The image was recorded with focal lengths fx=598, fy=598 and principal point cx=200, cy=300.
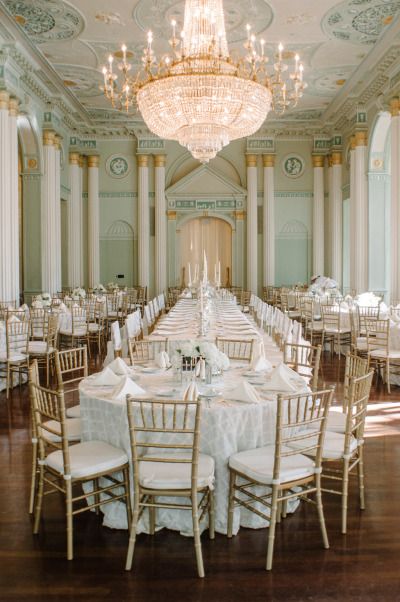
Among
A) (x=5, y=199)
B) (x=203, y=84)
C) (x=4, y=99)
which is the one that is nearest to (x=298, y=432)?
(x=203, y=84)

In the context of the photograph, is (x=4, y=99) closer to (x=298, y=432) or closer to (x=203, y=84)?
(x=203, y=84)

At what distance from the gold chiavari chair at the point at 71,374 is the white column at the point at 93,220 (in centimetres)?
979

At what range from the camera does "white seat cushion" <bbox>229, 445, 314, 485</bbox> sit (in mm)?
3494

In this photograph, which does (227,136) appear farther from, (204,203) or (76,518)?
(204,203)

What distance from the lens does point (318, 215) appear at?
61.8ft

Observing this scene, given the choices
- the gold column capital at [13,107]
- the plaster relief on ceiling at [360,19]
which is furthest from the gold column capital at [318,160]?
the gold column capital at [13,107]

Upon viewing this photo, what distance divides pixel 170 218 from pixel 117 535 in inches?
621

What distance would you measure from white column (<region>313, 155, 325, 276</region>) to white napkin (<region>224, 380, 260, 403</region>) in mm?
→ 15266

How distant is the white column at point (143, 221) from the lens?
1873cm

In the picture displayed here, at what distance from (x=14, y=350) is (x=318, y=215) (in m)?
12.9

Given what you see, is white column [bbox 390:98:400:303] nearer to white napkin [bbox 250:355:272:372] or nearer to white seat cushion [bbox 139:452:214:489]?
white napkin [bbox 250:355:272:372]

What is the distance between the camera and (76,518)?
13.2ft

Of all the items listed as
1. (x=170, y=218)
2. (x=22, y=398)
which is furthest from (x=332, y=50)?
(x=22, y=398)

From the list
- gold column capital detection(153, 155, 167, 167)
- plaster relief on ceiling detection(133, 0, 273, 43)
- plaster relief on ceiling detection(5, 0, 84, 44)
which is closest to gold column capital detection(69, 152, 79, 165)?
gold column capital detection(153, 155, 167, 167)
